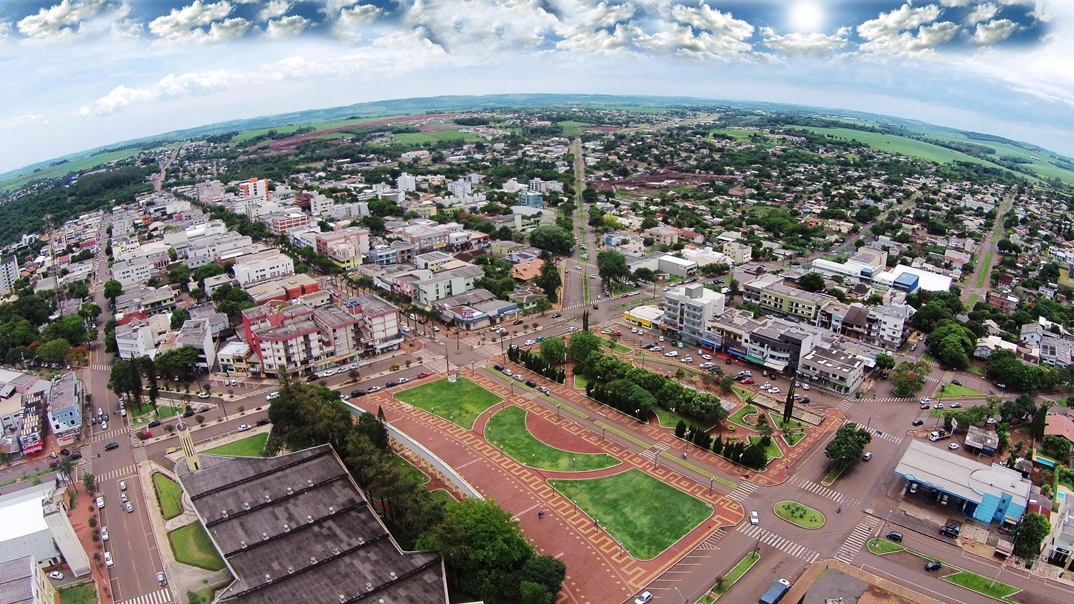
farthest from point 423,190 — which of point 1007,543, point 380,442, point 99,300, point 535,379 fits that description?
point 1007,543

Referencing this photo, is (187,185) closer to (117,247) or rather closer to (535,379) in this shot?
(117,247)

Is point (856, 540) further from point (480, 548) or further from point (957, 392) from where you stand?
point (957, 392)

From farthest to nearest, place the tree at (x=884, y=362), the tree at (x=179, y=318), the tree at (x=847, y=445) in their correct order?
1. the tree at (x=179, y=318)
2. the tree at (x=884, y=362)
3. the tree at (x=847, y=445)

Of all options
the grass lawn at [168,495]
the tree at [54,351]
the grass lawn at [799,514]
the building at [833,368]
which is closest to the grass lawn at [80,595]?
the grass lawn at [168,495]

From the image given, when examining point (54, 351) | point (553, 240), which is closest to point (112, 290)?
point (54, 351)

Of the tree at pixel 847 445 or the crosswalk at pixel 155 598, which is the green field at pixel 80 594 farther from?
the tree at pixel 847 445

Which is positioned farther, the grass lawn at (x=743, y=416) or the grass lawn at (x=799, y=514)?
the grass lawn at (x=743, y=416)

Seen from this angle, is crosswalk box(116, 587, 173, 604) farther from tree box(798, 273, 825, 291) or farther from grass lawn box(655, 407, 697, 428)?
tree box(798, 273, 825, 291)
